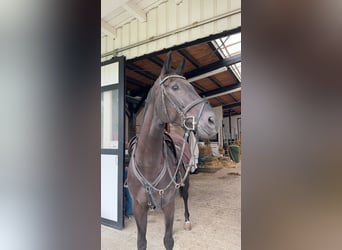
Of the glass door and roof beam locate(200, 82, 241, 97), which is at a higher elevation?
roof beam locate(200, 82, 241, 97)

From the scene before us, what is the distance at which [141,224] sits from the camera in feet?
5.89

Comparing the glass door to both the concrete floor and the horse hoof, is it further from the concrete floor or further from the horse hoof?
the horse hoof

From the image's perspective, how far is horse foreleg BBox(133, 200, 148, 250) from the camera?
70.6 inches

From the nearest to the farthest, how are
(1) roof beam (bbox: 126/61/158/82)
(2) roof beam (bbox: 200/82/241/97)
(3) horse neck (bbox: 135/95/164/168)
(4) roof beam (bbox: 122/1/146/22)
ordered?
(3) horse neck (bbox: 135/95/164/168)
(4) roof beam (bbox: 122/1/146/22)
(1) roof beam (bbox: 126/61/158/82)
(2) roof beam (bbox: 200/82/241/97)

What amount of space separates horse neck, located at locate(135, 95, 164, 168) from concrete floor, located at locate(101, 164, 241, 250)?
39.8 inches

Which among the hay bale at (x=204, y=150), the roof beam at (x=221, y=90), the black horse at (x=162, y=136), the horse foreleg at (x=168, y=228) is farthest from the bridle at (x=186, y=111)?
the hay bale at (x=204, y=150)

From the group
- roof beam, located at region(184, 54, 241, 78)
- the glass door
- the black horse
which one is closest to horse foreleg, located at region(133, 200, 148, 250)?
the black horse

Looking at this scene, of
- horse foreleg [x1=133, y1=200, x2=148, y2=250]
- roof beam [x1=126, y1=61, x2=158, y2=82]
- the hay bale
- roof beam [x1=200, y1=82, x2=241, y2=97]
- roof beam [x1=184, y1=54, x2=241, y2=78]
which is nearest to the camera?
horse foreleg [x1=133, y1=200, x2=148, y2=250]

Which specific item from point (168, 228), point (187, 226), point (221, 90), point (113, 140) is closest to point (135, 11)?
point (113, 140)

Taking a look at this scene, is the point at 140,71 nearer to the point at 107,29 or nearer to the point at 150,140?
the point at 107,29
